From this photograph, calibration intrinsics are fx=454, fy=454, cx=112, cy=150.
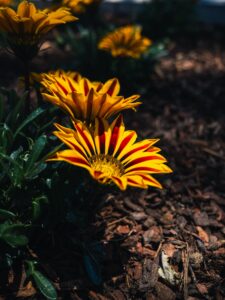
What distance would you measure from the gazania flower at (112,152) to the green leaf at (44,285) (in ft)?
1.47

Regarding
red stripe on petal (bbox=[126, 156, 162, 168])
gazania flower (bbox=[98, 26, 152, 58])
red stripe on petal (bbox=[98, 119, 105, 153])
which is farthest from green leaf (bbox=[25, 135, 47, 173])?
gazania flower (bbox=[98, 26, 152, 58])

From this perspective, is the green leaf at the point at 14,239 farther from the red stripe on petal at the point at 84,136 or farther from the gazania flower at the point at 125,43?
the gazania flower at the point at 125,43

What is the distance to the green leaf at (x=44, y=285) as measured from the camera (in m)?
1.62

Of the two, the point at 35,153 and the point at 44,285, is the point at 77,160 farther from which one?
the point at 44,285

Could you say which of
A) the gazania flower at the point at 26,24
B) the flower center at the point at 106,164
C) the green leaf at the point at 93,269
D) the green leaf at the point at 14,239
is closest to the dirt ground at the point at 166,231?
the green leaf at the point at 93,269

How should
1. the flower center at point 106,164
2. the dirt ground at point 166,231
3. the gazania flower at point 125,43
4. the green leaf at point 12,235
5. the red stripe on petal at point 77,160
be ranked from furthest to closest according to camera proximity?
1. the gazania flower at point 125,43
2. the dirt ground at point 166,231
3. the flower center at point 106,164
4. the green leaf at point 12,235
5. the red stripe on petal at point 77,160

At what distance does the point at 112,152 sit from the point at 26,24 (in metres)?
0.57

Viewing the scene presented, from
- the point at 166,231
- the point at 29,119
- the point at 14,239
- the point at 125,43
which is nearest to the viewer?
the point at 14,239

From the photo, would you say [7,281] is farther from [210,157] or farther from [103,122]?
[210,157]

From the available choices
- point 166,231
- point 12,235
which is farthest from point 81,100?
point 166,231

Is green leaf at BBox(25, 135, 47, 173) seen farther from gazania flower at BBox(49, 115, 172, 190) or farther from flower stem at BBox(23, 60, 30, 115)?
flower stem at BBox(23, 60, 30, 115)

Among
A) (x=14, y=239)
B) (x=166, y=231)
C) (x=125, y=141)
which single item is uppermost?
(x=125, y=141)

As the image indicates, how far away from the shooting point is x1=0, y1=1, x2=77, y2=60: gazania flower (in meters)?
1.61

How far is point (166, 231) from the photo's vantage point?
2115 mm
